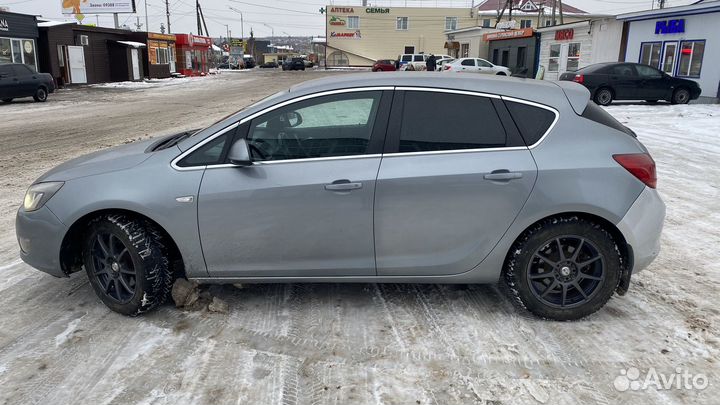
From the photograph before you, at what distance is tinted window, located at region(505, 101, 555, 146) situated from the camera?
368 cm

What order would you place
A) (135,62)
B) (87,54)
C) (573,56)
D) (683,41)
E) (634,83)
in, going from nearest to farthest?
(634,83) < (683,41) < (573,56) < (87,54) < (135,62)

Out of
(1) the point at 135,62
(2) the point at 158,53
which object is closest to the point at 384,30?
(2) the point at 158,53

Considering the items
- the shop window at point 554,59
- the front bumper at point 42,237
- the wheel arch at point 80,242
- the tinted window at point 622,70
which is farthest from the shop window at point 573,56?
the front bumper at point 42,237

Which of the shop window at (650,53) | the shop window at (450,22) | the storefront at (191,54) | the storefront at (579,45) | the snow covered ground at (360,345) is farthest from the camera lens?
the shop window at (450,22)

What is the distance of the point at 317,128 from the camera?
3.88 metres

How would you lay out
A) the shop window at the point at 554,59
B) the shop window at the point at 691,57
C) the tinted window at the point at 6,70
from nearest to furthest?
the tinted window at the point at 6,70, the shop window at the point at 691,57, the shop window at the point at 554,59

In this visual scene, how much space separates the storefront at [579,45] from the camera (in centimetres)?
2609

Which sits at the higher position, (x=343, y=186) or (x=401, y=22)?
(x=401, y=22)

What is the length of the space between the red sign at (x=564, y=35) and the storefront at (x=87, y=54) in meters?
27.3

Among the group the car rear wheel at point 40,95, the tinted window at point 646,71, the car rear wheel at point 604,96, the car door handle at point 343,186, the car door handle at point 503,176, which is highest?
the tinted window at point 646,71

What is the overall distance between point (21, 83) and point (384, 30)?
6528 cm

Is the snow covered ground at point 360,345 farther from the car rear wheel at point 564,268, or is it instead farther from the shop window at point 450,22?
the shop window at point 450,22

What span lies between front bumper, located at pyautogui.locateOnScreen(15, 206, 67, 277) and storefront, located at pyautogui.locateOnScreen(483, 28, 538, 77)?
1207 inches

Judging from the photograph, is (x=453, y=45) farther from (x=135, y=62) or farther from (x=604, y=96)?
(x=604, y=96)
